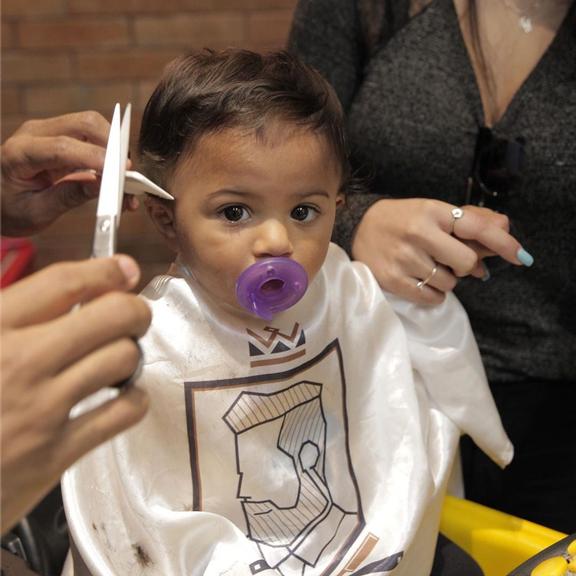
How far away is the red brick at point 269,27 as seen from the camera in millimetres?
2172

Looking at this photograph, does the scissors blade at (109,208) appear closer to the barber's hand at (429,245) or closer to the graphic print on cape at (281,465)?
the graphic print on cape at (281,465)

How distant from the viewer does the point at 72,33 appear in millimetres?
2186

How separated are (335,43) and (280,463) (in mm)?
554

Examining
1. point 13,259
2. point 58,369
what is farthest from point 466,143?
point 13,259

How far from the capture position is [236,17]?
7.13 ft

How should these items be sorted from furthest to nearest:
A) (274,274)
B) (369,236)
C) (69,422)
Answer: (369,236) → (274,274) → (69,422)

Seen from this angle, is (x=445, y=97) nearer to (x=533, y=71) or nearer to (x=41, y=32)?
(x=533, y=71)

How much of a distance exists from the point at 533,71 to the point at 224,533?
669 millimetres

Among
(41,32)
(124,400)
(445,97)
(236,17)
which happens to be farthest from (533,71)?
(41,32)

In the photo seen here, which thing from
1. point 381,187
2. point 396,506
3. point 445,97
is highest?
A: point 445,97

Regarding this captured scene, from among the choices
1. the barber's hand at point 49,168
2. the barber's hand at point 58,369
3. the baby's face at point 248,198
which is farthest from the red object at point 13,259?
the barber's hand at point 58,369

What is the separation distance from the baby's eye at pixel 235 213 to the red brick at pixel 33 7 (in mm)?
1674

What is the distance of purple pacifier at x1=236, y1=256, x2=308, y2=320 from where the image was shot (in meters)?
0.70

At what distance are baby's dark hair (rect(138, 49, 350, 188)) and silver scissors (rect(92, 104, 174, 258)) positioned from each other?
0.07 m
